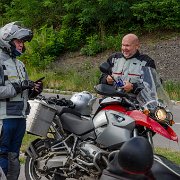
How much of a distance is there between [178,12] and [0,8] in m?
11.9

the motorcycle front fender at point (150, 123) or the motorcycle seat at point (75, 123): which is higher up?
the motorcycle front fender at point (150, 123)

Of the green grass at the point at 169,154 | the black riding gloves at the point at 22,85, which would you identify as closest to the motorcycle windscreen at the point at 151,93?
the black riding gloves at the point at 22,85

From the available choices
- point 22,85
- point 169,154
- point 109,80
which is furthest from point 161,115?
point 169,154

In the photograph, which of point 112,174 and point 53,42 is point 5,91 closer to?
point 112,174

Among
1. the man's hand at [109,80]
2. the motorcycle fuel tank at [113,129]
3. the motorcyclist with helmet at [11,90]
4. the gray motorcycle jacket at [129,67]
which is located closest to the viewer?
the motorcycle fuel tank at [113,129]

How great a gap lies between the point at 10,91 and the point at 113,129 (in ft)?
3.56

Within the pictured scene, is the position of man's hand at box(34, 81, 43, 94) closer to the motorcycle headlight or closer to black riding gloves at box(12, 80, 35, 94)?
black riding gloves at box(12, 80, 35, 94)

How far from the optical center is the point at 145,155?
288cm

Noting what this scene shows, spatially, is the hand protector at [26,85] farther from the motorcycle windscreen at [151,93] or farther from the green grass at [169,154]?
the green grass at [169,154]

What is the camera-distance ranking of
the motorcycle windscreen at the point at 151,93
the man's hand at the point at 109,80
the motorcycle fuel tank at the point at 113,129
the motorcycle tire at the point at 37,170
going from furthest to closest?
the man's hand at the point at 109,80 < the motorcycle tire at the point at 37,170 < the motorcycle windscreen at the point at 151,93 < the motorcycle fuel tank at the point at 113,129

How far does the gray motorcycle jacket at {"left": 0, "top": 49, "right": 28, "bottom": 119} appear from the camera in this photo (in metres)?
5.41

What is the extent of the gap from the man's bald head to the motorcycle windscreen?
508mm

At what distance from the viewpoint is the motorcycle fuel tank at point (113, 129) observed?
17.5ft

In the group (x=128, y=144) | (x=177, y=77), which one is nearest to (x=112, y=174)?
(x=128, y=144)
